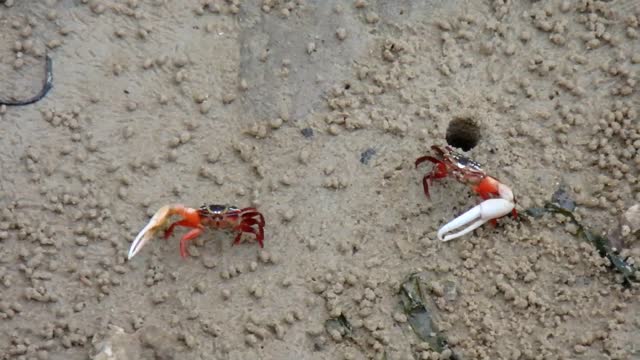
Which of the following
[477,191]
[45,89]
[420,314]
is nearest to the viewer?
[420,314]

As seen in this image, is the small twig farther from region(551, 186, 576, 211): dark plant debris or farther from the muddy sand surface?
region(551, 186, 576, 211): dark plant debris

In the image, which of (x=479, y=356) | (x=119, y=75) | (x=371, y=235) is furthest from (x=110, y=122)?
(x=479, y=356)

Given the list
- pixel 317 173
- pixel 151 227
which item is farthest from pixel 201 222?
pixel 317 173

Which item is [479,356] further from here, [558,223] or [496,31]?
[496,31]

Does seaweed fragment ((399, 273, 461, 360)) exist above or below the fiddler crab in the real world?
below

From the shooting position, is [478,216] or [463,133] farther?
[463,133]

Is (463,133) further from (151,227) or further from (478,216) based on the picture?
(151,227)

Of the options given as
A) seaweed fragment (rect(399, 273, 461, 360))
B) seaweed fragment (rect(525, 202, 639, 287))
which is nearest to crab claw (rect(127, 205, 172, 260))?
seaweed fragment (rect(399, 273, 461, 360))
